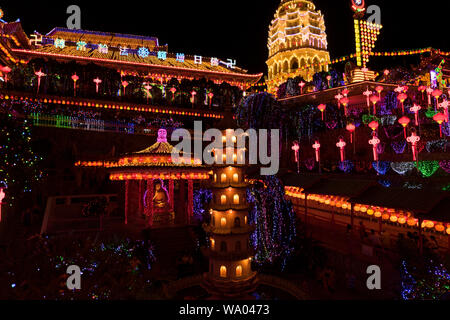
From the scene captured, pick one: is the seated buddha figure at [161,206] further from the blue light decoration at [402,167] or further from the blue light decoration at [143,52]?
the blue light decoration at [143,52]

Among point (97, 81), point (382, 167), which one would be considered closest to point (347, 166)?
point (382, 167)

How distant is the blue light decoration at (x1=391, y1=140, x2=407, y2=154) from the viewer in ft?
53.7

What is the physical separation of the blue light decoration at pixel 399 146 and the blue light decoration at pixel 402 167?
225 centimetres

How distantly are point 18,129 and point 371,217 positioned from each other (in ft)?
59.0

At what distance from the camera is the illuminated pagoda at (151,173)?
1308 cm

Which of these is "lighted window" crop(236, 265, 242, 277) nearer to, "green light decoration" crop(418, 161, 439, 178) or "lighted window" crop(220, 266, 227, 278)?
"lighted window" crop(220, 266, 227, 278)

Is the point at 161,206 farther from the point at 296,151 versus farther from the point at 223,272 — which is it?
the point at 296,151

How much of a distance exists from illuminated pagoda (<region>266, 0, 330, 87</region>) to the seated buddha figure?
33832 mm

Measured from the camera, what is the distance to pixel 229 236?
9133 mm

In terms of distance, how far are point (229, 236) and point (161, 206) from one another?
23.0 feet

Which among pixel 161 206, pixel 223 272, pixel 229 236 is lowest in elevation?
pixel 223 272

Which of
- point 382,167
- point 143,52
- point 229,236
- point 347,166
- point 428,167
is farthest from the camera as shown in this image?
point 143,52

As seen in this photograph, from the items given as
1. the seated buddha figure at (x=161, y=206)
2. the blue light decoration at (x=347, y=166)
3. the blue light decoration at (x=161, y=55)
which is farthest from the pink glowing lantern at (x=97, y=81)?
the blue light decoration at (x=347, y=166)

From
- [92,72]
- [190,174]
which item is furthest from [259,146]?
[92,72]
